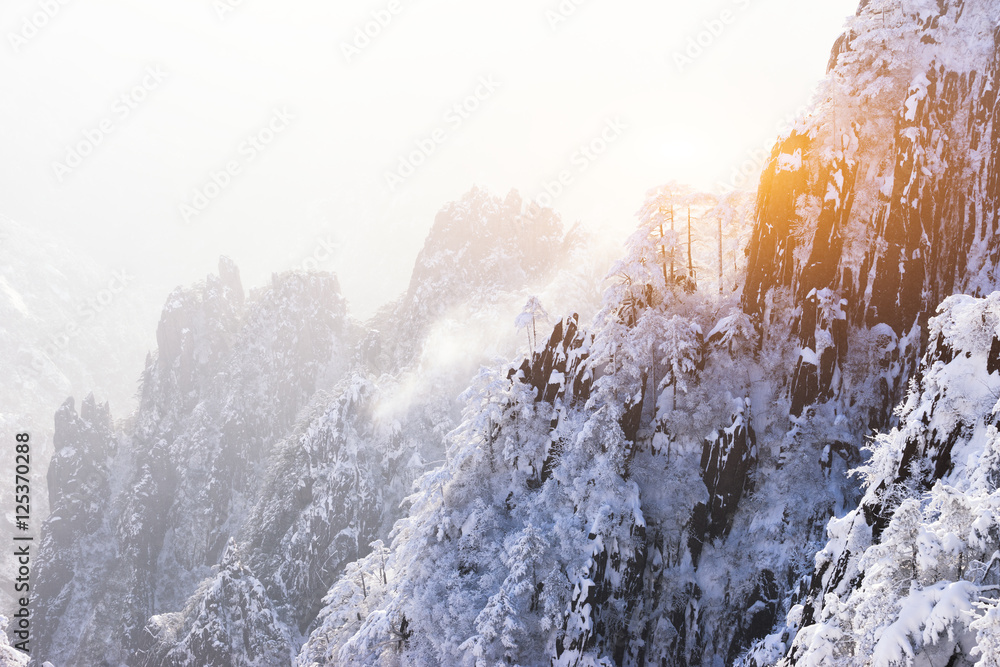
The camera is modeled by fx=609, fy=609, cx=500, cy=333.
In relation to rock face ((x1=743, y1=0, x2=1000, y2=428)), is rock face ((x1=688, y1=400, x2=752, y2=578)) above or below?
below

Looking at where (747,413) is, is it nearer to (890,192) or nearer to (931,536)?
(890,192)

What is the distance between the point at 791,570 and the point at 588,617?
10.1 meters

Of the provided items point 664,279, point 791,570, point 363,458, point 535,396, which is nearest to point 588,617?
point 791,570

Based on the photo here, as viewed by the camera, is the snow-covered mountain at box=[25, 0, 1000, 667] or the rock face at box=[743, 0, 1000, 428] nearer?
the snow-covered mountain at box=[25, 0, 1000, 667]

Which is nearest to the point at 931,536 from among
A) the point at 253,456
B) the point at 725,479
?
the point at 725,479

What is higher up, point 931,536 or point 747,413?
point 747,413

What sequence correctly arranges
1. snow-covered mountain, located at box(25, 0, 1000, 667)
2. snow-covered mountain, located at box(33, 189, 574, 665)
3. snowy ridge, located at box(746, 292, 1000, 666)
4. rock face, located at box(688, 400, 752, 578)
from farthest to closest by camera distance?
snow-covered mountain, located at box(33, 189, 574, 665) < rock face, located at box(688, 400, 752, 578) < snow-covered mountain, located at box(25, 0, 1000, 667) < snowy ridge, located at box(746, 292, 1000, 666)

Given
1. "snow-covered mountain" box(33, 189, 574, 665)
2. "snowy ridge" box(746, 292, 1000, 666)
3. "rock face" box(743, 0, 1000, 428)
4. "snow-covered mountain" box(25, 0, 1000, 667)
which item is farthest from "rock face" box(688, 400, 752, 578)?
"snow-covered mountain" box(33, 189, 574, 665)

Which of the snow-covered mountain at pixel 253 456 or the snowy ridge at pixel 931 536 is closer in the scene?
the snowy ridge at pixel 931 536

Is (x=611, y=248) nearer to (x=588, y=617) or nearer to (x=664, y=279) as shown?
(x=664, y=279)

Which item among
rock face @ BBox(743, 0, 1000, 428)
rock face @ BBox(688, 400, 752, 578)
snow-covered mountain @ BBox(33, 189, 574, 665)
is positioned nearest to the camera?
rock face @ BBox(743, 0, 1000, 428)

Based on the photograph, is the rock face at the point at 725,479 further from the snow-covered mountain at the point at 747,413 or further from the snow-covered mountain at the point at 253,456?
the snow-covered mountain at the point at 253,456

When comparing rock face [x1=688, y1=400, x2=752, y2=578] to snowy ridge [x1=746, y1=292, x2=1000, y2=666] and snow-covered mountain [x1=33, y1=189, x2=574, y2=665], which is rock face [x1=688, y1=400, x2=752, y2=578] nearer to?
snowy ridge [x1=746, y1=292, x2=1000, y2=666]

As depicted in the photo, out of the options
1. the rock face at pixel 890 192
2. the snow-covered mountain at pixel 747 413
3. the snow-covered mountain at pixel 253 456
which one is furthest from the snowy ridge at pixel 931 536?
the snow-covered mountain at pixel 253 456
